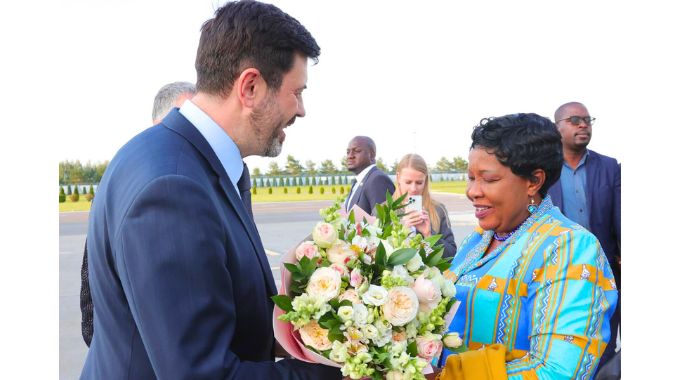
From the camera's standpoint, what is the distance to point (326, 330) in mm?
1588

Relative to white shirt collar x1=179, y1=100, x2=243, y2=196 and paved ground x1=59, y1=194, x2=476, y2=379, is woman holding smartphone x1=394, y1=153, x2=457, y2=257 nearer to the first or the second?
paved ground x1=59, y1=194, x2=476, y2=379

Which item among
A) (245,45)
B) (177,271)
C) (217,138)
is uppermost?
(245,45)

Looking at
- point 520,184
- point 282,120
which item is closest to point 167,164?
point 282,120

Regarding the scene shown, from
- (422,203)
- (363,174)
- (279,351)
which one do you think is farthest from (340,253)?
(363,174)

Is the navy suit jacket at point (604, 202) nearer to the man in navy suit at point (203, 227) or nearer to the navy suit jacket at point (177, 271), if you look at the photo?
the man in navy suit at point (203, 227)

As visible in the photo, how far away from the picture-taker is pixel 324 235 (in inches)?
66.9

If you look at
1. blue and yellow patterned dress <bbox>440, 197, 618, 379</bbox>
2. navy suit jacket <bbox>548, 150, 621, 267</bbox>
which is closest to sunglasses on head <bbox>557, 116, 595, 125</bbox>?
navy suit jacket <bbox>548, 150, 621, 267</bbox>

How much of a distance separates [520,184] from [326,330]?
1100 mm

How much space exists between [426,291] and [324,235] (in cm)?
32

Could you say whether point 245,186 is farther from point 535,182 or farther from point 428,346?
point 535,182

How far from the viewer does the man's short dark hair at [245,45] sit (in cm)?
176

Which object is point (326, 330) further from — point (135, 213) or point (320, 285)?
point (135, 213)

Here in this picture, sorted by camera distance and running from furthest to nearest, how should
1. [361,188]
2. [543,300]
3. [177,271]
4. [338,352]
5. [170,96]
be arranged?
[361,188] → [170,96] → [543,300] → [338,352] → [177,271]

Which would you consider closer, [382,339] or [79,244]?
[382,339]
